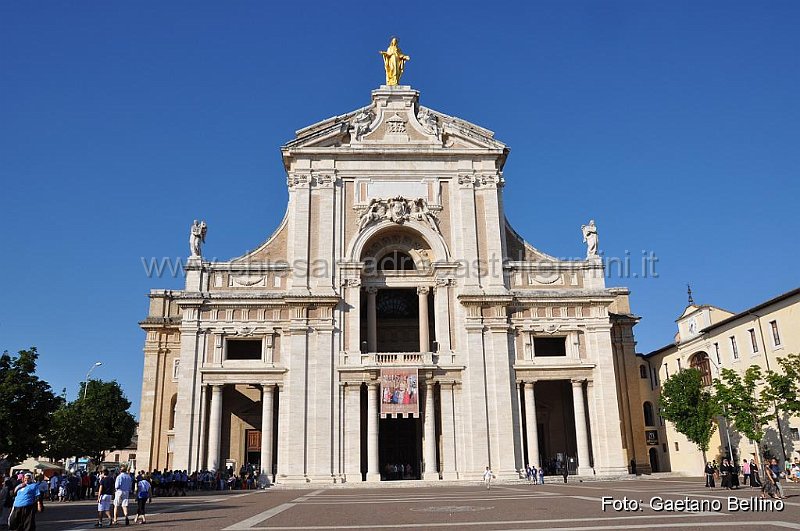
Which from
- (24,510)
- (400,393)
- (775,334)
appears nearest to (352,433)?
(400,393)

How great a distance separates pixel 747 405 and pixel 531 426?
11700 mm

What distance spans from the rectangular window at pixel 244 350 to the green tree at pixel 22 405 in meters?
12.5

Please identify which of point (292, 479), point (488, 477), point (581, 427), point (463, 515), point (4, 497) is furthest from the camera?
point (581, 427)

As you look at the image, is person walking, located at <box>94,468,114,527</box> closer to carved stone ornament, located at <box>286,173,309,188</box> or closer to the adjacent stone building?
carved stone ornament, located at <box>286,173,309,188</box>

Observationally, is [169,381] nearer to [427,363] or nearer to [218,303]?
[218,303]

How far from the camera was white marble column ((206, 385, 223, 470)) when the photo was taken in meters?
39.6

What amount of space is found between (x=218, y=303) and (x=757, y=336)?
105 ft

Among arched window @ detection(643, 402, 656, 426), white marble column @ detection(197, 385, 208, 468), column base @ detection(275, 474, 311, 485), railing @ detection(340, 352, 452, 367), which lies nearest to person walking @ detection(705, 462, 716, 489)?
railing @ detection(340, 352, 452, 367)

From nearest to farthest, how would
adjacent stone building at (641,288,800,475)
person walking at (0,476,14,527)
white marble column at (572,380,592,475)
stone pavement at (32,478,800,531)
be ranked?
1. stone pavement at (32,478,800,531)
2. person walking at (0,476,14,527)
3. adjacent stone building at (641,288,800,475)
4. white marble column at (572,380,592,475)

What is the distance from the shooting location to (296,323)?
135ft

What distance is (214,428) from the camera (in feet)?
131

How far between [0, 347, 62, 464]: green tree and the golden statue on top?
94.1 feet

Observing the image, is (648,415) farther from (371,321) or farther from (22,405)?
(22,405)

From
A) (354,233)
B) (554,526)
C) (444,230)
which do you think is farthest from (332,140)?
(554,526)
